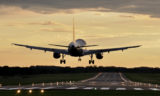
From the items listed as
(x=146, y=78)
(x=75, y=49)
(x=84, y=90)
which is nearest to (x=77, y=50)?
(x=75, y=49)

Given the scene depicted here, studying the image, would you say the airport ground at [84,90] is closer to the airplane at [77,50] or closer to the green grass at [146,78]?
the airplane at [77,50]

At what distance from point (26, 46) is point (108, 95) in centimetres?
3649

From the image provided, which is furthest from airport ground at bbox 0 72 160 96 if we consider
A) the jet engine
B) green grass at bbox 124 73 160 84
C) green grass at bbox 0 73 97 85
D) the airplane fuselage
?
green grass at bbox 124 73 160 84

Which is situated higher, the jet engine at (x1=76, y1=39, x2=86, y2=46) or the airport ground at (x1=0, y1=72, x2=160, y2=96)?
the jet engine at (x1=76, y1=39, x2=86, y2=46)

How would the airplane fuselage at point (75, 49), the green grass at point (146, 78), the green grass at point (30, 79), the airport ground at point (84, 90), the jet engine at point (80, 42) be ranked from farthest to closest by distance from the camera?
the green grass at point (146, 78) < the green grass at point (30, 79) < the jet engine at point (80, 42) < the airplane fuselage at point (75, 49) < the airport ground at point (84, 90)

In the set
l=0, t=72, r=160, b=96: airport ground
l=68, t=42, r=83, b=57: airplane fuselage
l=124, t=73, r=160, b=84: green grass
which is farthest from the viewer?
l=124, t=73, r=160, b=84: green grass

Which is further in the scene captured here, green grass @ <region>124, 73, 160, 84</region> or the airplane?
green grass @ <region>124, 73, 160, 84</region>

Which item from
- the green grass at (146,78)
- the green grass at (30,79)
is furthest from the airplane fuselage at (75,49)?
the green grass at (146,78)

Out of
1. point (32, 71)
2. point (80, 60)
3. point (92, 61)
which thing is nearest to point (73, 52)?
point (80, 60)

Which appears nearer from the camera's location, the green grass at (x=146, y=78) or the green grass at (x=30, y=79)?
the green grass at (x=30, y=79)

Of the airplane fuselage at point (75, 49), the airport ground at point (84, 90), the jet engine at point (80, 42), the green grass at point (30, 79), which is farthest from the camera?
the green grass at point (30, 79)

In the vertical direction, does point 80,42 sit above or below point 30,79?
above

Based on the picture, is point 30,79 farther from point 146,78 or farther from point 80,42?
point 146,78

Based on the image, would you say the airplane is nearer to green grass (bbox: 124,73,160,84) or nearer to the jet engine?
the jet engine
